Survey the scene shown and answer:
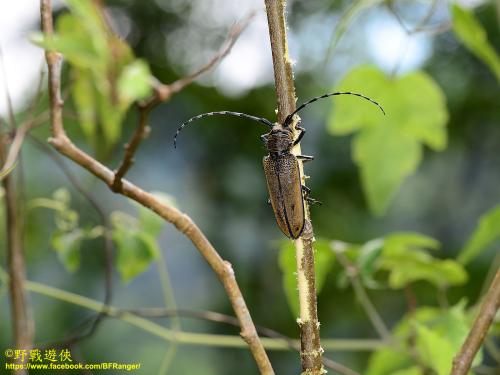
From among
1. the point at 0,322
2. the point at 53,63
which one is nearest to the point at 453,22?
the point at 53,63

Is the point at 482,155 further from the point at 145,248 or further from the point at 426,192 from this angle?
the point at 145,248

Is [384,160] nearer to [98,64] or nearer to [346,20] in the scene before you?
[346,20]

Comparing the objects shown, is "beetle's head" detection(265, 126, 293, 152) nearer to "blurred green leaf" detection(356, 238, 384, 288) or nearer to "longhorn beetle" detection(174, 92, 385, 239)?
"longhorn beetle" detection(174, 92, 385, 239)

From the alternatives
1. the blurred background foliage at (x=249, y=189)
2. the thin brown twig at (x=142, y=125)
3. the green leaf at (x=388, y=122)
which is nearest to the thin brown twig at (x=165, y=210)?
the thin brown twig at (x=142, y=125)

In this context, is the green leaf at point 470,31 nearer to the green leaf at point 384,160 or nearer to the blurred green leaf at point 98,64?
the green leaf at point 384,160

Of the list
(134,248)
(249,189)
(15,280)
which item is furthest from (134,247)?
(249,189)

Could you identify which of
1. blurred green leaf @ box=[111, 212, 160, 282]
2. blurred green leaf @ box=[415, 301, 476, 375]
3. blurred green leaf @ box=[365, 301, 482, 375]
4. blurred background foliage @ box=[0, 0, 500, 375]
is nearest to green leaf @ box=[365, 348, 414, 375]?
blurred green leaf @ box=[365, 301, 482, 375]
